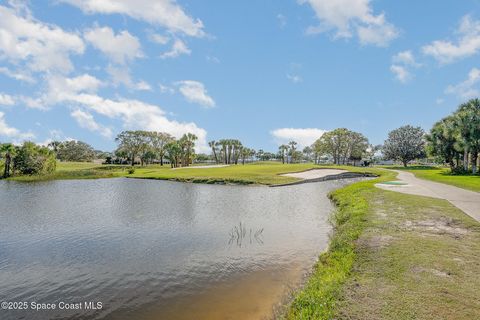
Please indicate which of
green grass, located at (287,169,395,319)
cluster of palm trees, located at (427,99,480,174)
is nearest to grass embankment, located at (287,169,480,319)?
green grass, located at (287,169,395,319)

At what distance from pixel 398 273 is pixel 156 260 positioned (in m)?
9.21

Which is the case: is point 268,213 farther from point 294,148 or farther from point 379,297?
point 294,148

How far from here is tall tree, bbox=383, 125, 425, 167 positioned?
104m

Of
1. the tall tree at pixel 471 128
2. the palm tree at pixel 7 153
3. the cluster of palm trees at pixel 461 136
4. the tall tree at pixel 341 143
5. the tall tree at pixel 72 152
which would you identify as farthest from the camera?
the tall tree at pixel 72 152

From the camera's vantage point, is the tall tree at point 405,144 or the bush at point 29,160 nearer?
the bush at point 29,160

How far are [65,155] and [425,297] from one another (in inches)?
6947

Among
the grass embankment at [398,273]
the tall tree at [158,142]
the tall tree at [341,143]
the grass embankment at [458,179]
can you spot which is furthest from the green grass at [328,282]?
the tall tree at [158,142]

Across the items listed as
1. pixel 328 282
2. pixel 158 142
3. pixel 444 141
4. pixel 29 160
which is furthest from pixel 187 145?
pixel 328 282

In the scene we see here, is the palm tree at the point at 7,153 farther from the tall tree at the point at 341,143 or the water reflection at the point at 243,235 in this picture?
the tall tree at the point at 341,143

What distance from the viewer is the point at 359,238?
11.7m

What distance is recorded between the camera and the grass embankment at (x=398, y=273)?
6.12m

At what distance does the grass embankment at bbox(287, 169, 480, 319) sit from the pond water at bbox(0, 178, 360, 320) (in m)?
1.46

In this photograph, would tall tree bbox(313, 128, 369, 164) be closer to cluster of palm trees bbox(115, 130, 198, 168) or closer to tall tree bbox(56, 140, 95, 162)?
cluster of palm trees bbox(115, 130, 198, 168)

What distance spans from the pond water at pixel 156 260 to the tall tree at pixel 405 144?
4024 inches
